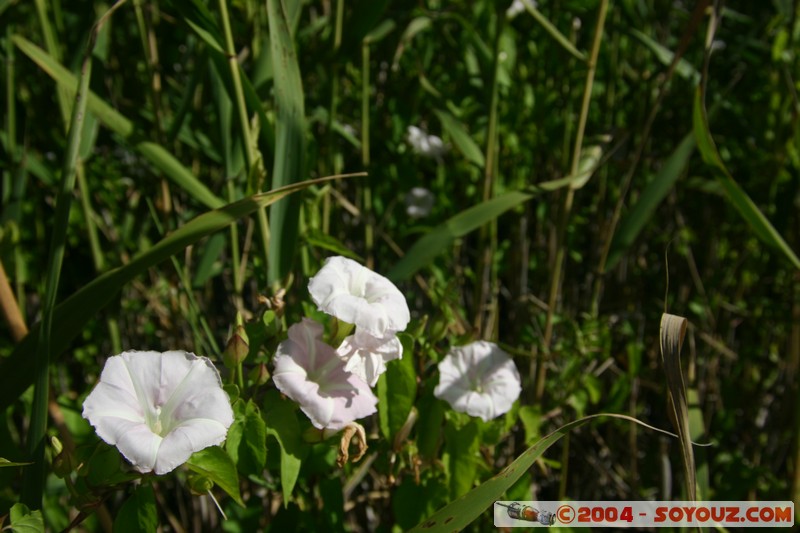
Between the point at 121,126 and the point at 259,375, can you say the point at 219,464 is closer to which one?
the point at 259,375

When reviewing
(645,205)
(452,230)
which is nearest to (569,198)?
(645,205)

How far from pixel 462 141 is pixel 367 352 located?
0.56 metres

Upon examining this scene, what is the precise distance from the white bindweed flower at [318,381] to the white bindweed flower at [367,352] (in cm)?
1

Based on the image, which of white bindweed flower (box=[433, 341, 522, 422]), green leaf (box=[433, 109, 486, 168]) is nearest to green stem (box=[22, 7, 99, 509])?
white bindweed flower (box=[433, 341, 522, 422])

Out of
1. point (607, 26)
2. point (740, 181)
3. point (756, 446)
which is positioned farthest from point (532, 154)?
point (756, 446)

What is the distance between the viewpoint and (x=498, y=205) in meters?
0.94

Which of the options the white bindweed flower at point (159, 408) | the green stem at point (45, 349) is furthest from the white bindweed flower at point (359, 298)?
the green stem at point (45, 349)

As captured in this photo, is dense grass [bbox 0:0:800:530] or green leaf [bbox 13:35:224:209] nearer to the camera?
green leaf [bbox 13:35:224:209]

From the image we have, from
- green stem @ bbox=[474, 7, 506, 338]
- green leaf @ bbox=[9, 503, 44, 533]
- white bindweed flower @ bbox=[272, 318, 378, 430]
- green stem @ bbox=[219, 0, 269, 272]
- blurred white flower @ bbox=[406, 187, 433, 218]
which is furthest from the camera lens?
blurred white flower @ bbox=[406, 187, 433, 218]

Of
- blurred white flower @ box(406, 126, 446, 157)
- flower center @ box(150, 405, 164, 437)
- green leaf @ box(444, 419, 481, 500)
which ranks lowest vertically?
green leaf @ box(444, 419, 481, 500)

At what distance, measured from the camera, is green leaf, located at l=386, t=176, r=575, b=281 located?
0.93 meters

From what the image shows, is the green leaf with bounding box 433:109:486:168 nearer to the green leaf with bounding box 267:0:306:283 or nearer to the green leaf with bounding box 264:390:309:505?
the green leaf with bounding box 267:0:306:283

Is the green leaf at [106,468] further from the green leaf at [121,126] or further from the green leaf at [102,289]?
the green leaf at [121,126]

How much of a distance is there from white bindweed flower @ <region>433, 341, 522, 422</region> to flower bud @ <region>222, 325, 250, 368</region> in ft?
A: 0.73
